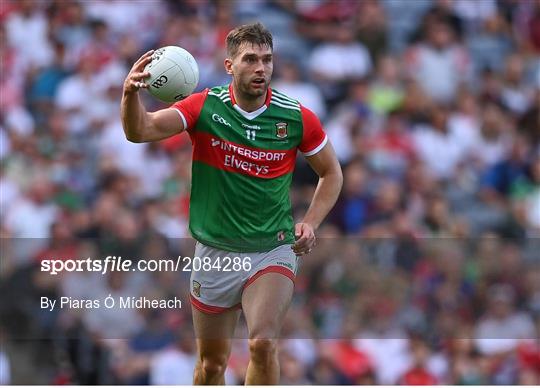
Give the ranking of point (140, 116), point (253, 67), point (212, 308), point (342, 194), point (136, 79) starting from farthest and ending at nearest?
point (342, 194)
point (212, 308)
point (253, 67)
point (140, 116)
point (136, 79)

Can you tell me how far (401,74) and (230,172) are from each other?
761cm

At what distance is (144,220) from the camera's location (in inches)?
516

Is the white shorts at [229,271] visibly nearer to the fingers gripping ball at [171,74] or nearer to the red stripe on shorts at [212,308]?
the red stripe on shorts at [212,308]

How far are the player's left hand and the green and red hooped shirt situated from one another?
0.93ft

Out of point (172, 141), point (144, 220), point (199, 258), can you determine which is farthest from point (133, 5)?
point (199, 258)

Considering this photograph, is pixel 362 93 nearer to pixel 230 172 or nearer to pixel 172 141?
pixel 172 141

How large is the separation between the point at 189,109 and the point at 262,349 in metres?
1.48

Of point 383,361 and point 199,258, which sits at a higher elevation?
point 199,258

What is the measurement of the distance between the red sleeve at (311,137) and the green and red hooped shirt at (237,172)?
14cm

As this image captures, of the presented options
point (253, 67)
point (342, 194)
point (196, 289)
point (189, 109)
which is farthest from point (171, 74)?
point (342, 194)

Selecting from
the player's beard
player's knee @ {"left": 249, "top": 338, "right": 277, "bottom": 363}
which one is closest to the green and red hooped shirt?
the player's beard

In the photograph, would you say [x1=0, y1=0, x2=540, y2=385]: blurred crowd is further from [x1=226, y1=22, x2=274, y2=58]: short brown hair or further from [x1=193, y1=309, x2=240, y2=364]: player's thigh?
[x1=226, y1=22, x2=274, y2=58]: short brown hair

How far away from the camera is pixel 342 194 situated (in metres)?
13.8

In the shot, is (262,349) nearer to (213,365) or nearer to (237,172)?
(213,365)
